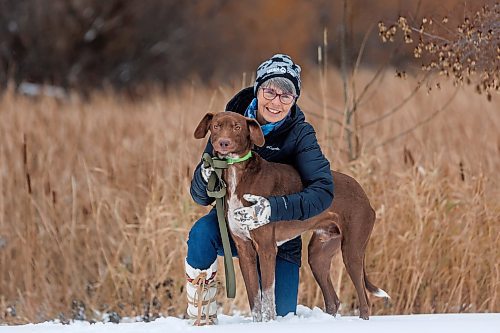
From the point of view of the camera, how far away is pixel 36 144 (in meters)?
7.51

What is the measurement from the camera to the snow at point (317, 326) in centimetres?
315

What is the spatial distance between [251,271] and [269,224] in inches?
8.7

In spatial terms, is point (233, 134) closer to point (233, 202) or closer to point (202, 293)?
point (233, 202)

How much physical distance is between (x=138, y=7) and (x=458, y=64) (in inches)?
545

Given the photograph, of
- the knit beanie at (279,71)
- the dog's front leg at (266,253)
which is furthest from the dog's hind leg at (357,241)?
the knit beanie at (279,71)

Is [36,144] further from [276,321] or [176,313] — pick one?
[276,321]

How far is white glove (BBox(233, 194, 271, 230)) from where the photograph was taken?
3201mm

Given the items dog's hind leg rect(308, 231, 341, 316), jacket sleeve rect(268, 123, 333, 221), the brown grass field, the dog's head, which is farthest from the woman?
the brown grass field

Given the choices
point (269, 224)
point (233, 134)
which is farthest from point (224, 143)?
point (269, 224)

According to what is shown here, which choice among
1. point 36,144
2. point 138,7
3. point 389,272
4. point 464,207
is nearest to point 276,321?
point 389,272

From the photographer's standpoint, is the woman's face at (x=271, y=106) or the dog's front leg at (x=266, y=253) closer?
the dog's front leg at (x=266, y=253)

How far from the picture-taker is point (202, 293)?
3.56 meters

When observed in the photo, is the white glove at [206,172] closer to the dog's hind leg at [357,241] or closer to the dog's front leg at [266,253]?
the dog's front leg at [266,253]

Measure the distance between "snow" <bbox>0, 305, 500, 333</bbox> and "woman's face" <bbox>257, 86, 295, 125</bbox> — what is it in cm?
72
